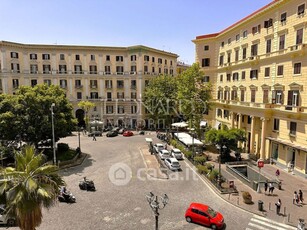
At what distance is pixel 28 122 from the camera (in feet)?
108

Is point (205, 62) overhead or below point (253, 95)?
overhead

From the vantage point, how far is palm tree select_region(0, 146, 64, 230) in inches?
425

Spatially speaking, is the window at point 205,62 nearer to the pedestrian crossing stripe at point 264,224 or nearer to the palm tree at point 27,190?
the pedestrian crossing stripe at point 264,224

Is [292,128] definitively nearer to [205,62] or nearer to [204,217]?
[204,217]

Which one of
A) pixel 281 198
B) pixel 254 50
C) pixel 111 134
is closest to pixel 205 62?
pixel 254 50

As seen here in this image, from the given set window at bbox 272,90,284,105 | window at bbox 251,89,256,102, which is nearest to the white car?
window at bbox 272,90,284,105

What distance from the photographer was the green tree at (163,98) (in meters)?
59.1

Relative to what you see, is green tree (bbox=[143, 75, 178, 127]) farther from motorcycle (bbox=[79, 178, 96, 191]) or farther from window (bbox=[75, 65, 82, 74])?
motorcycle (bbox=[79, 178, 96, 191])

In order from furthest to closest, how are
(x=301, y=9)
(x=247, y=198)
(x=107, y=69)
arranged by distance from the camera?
(x=107, y=69) → (x=301, y=9) → (x=247, y=198)

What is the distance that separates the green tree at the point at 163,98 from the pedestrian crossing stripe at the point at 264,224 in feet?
129

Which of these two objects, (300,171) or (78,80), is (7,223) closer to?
(300,171)

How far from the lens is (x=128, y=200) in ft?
78.8

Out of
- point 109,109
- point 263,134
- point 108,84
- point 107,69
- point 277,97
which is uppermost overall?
point 107,69

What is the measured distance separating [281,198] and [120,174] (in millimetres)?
18905
